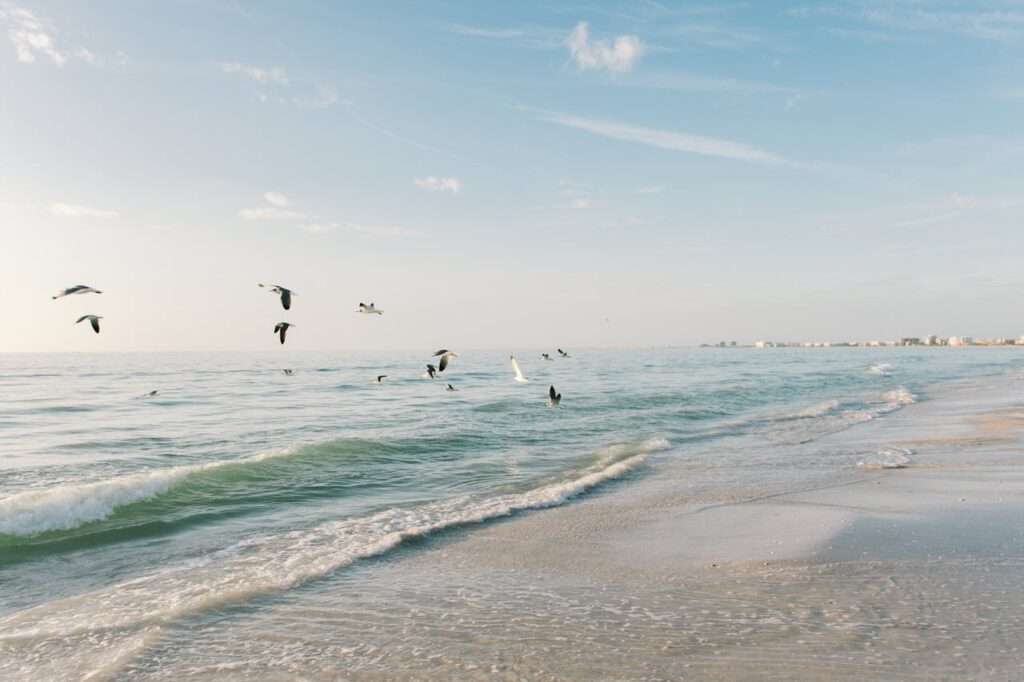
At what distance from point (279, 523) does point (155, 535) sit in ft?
5.61

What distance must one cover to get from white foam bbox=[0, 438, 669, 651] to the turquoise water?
0.03m

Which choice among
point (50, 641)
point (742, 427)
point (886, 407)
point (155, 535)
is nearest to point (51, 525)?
point (155, 535)

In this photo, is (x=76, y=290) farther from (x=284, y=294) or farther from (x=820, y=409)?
(x=820, y=409)

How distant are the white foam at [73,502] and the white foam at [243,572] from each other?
3315 mm

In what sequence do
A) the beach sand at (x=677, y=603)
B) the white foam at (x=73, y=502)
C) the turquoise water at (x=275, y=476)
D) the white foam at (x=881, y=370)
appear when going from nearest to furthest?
the beach sand at (x=677, y=603) → the turquoise water at (x=275, y=476) → the white foam at (x=73, y=502) → the white foam at (x=881, y=370)

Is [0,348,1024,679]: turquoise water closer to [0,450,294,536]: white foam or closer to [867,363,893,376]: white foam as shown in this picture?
[0,450,294,536]: white foam

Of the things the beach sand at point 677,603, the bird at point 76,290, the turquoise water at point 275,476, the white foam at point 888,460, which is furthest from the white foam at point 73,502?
the white foam at point 888,460

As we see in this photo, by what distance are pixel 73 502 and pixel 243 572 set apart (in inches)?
203

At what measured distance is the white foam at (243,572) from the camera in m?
6.40

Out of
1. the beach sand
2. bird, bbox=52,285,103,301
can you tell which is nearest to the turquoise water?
the beach sand

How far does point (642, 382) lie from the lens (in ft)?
146

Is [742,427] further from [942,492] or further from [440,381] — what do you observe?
[440,381]

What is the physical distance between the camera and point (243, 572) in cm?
787

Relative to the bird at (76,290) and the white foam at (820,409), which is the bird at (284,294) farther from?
the white foam at (820,409)
